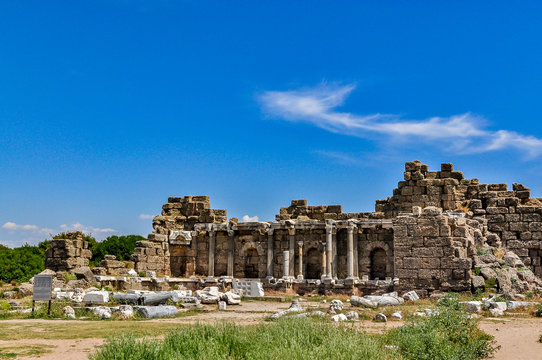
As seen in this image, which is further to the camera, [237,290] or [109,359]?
[237,290]

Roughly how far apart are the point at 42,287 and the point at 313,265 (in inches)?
644

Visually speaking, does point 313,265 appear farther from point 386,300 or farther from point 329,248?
point 386,300

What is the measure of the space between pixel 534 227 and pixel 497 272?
912 cm

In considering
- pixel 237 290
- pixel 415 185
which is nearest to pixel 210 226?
pixel 237 290

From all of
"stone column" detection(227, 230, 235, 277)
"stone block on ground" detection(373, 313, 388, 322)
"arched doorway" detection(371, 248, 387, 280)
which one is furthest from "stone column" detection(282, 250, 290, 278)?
"stone block on ground" detection(373, 313, 388, 322)

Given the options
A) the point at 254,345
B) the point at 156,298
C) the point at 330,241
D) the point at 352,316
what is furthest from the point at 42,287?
the point at 330,241

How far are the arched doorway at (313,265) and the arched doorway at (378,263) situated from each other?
2.83 metres

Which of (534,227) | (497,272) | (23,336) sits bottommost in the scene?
(23,336)

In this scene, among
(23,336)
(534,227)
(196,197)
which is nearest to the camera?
(23,336)

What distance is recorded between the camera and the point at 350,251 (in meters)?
29.1

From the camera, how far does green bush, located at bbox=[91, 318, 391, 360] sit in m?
8.23

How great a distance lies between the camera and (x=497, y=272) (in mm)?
20641

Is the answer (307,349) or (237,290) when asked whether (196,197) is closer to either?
(237,290)

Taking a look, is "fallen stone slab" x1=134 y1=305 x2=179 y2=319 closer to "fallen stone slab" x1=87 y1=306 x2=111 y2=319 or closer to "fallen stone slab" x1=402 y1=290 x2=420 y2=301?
"fallen stone slab" x1=87 y1=306 x2=111 y2=319
